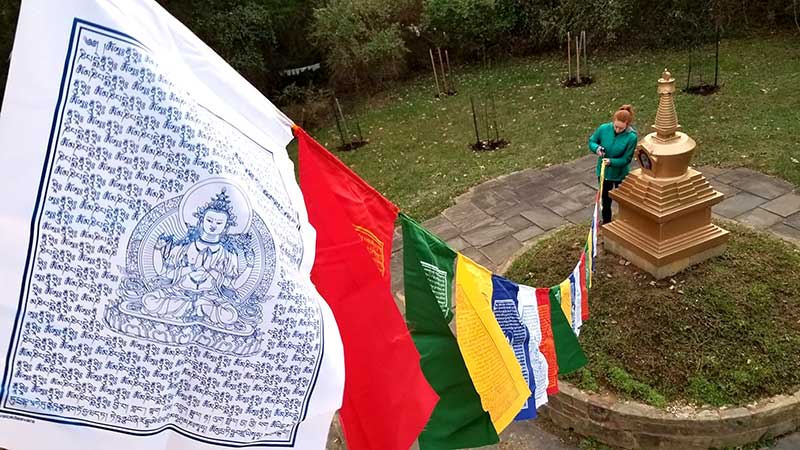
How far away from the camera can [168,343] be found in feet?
6.49

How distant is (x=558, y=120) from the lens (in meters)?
10.3

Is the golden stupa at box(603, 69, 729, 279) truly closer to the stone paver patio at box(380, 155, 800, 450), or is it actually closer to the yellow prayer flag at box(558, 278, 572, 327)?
the stone paver patio at box(380, 155, 800, 450)

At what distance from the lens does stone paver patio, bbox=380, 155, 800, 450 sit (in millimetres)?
6562

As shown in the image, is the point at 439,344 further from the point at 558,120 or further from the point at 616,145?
the point at 558,120

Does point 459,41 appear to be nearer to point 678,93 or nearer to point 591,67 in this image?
point 591,67

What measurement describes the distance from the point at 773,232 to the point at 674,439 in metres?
3.02

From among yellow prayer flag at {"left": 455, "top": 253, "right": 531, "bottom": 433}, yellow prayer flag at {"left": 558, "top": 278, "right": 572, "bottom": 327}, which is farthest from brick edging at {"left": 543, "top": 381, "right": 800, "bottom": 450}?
yellow prayer flag at {"left": 455, "top": 253, "right": 531, "bottom": 433}

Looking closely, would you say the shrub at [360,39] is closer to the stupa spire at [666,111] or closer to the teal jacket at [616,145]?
the teal jacket at [616,145]

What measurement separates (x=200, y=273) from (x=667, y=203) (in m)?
4.20

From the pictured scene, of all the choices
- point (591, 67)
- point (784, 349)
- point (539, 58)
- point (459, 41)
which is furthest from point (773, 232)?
point (459, 41)

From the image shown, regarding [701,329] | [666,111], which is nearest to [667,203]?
[666,111]

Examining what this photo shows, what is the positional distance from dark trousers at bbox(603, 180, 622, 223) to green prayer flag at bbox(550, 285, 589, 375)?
2.48 m

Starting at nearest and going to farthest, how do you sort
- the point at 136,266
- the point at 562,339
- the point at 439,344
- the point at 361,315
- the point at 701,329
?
the point at 136,266
the point at 361,315
the point at 439,344
the point at 562,339
the point at 701,329

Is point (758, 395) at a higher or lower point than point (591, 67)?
lower
